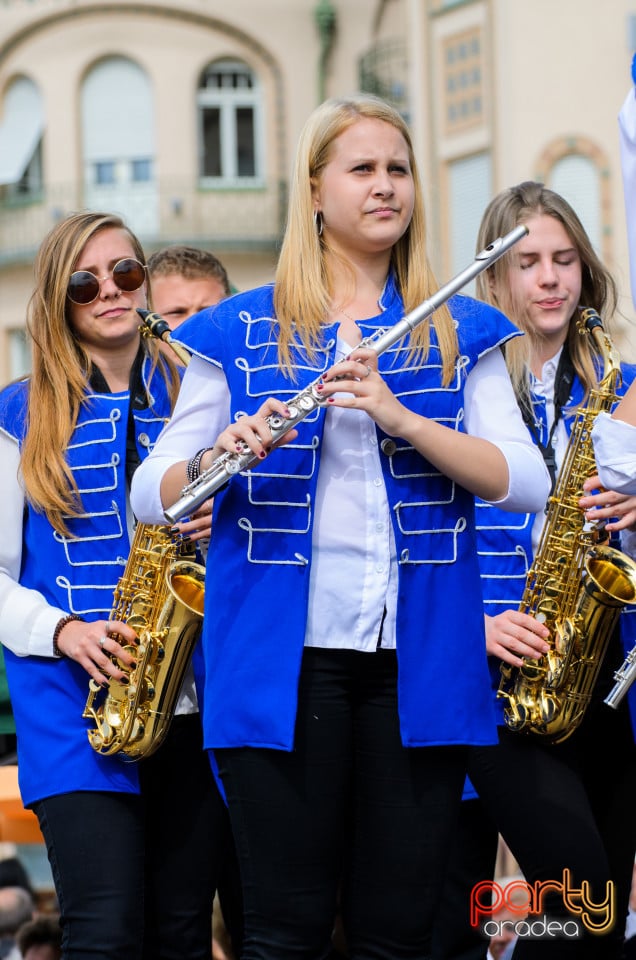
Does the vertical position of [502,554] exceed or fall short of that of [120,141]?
it falls short

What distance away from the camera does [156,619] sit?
4.07 metres

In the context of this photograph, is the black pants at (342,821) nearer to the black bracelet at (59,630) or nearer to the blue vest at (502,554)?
the black bracelet at (59,630)

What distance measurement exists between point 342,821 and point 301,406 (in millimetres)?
844

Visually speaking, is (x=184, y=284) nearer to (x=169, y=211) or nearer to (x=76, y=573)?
(x=76, y=573)

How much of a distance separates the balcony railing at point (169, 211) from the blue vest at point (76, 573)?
19896 mm

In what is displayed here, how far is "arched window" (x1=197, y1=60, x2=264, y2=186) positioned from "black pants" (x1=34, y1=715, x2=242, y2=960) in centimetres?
2084

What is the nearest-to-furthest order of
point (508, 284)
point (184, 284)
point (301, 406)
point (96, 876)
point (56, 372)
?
point (301, 406), point (96, 876), point (56, 372), point (508, 284), point (184, 284)

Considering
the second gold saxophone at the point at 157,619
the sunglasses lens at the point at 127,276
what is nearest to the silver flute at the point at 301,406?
the second gold saxophone at the point at 157,619

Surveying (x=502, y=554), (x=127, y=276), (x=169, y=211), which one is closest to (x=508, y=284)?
(x=502, y=554)

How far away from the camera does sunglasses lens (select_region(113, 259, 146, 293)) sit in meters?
4.27

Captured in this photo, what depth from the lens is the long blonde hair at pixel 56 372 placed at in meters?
4.04

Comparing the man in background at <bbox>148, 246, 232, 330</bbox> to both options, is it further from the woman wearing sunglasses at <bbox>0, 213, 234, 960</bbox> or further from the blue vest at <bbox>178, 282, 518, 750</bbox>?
the blue vest at <bbox>178, 282, 518, 750</bbox>

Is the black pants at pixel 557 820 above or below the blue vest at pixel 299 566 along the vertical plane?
below

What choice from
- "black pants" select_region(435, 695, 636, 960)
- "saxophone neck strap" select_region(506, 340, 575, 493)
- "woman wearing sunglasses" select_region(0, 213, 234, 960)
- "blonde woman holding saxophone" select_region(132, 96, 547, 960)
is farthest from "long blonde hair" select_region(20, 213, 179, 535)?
"black pants" select_region(435, 695, 636, 960)
